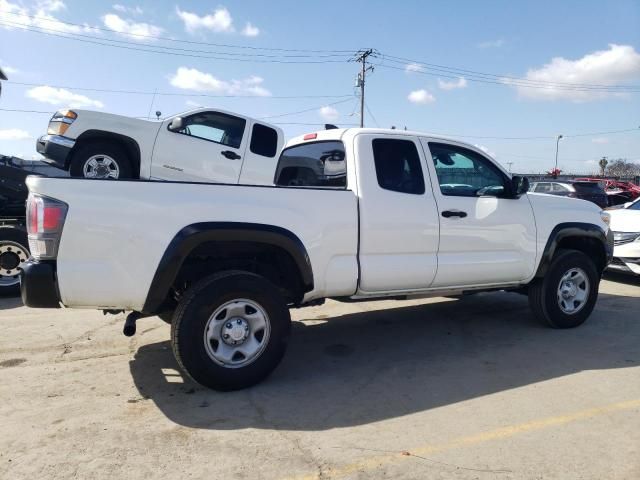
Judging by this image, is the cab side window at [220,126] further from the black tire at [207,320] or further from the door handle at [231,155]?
the black tire at [207,320]

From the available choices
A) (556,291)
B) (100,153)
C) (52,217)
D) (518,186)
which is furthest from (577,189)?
(52,217)

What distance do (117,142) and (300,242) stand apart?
4330mm

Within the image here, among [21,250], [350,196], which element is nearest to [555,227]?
[350,196]

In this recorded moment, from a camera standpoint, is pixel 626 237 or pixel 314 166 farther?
pixel 626 237

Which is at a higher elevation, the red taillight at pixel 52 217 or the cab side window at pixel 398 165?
the cab side window at pixel 398 165

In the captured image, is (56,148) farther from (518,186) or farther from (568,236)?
(568,236)

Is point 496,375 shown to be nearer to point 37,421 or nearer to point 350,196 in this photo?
point 350,196

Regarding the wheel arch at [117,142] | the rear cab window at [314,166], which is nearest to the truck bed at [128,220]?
the rear cab window at [314,166]

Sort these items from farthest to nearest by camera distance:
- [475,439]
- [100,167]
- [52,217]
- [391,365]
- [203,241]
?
[100,167] → [391,365] → [203,241] → [52,217] → [475,439]

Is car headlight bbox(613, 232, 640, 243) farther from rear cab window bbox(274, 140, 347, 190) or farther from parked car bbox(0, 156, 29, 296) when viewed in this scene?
parked car bbox(0, 156, 29, 296)

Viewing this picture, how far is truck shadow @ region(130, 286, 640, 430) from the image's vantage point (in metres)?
3.60

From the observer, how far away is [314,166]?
5055mm

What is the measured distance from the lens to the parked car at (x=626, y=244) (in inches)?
320

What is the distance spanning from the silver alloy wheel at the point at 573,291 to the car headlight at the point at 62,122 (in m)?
6.33
